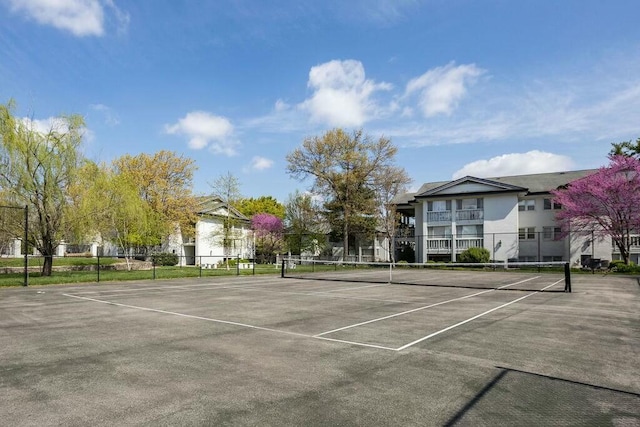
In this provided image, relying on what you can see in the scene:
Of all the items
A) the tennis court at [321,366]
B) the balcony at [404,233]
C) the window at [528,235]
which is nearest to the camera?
the tennis court at [321,366]

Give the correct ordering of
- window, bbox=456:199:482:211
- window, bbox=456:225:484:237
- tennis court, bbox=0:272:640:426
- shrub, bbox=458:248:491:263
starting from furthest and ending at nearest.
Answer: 1. window, bbox=456:199:482:211
2. window, bbox=456:225:484:237
3. shrub, bbox=458:248:491:263
4. tennis court, bbox=0:272:640:426

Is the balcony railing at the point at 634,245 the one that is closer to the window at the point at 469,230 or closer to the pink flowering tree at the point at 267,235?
the window at the point at 469,230

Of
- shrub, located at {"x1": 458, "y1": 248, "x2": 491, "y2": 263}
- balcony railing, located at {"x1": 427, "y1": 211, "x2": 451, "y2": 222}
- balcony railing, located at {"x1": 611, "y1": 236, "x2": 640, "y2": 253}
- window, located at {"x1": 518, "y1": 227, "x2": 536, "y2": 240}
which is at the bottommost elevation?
shrub, located at {"x1": 458, "y1": 248, "x2": 491, "y2": 263}

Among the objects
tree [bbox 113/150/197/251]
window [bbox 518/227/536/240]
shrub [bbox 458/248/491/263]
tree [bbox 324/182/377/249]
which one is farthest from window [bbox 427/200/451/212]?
tree [bbox 113/150/197/251]

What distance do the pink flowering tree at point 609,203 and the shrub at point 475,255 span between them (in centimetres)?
728

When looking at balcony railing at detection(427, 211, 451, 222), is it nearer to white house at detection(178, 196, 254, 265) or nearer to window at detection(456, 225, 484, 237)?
window at detection(456, 225, 484, 237)

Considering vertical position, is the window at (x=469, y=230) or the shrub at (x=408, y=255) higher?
the window at (x=469, y=230)

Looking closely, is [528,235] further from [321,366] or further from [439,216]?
[321,366]

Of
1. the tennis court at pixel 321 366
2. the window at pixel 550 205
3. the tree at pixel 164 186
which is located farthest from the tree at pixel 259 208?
the tennis court at pixel 321 366

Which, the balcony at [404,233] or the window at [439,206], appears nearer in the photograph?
the window at [439,206]

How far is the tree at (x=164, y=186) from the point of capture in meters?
46.3

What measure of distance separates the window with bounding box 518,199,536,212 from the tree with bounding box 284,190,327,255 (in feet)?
75.1

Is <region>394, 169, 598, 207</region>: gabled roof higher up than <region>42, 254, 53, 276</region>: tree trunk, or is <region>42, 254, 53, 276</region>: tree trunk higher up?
<region>394, 169, 598, 207</region>: gabled roof

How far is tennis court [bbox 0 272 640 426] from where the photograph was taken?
439cm
